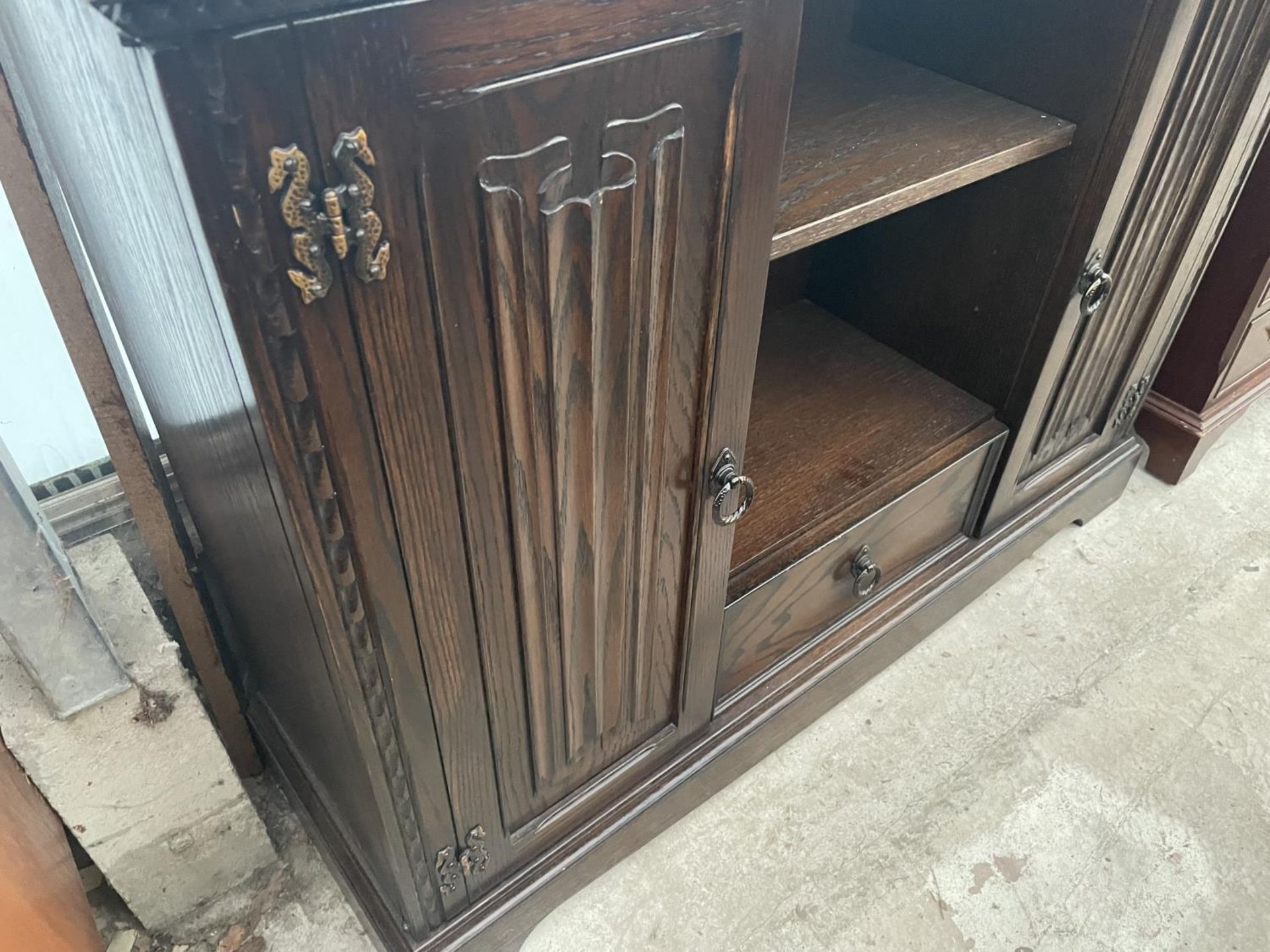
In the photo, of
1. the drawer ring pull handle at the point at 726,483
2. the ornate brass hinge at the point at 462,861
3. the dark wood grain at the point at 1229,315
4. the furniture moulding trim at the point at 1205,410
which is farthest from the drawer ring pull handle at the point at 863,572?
the furniture moulding trim at the point at 1205,410

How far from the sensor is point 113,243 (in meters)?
0.59

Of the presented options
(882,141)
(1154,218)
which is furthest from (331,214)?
(1154,218)

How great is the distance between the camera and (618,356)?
Answer: 563mm

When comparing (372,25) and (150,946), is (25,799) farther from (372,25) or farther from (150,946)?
(372,25)

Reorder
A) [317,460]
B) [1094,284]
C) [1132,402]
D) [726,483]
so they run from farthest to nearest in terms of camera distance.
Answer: [1132,402] < [1094,284] < [726,483] < [317,460]

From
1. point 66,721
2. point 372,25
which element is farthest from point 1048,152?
point 66,721

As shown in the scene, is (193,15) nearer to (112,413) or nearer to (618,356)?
(618,356)

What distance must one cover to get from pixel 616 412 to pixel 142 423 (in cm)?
45

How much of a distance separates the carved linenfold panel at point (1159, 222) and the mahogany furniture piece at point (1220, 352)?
170 millimetres

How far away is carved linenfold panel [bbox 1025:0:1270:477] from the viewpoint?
2.76ft

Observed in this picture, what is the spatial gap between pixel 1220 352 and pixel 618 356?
3.74 feet

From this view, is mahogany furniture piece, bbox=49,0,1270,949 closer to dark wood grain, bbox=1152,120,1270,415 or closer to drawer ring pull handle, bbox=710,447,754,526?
drawer ring pull handle, bbox=710,447,754,526

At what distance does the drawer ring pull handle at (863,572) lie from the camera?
101 centimetres

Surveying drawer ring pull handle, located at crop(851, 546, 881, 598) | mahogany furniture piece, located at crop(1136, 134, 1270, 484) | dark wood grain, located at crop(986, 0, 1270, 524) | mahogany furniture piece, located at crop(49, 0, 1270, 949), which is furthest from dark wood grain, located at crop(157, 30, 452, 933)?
mahogany furniture piece, located at crop(1136, 134, 1270, 484)
